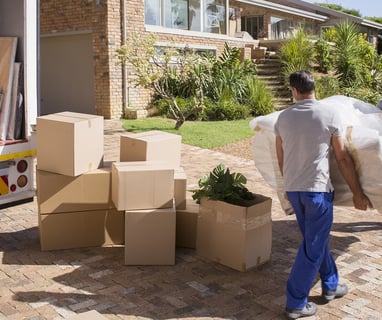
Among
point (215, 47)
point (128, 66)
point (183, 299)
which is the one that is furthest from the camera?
point (215, 47)

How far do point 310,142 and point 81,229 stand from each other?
2.43 meters

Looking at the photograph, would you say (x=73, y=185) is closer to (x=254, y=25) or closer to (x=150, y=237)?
(x=150, y=237)

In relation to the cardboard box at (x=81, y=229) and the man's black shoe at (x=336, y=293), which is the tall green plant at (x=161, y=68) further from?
the man's black shoe at (x=336, y=293)

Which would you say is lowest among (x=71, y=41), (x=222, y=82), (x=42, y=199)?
(x=42, y=199)

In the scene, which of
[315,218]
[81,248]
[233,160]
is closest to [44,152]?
[81,248]

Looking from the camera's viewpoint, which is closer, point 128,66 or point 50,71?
point 128,66

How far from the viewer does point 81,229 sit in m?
Answer: 5.09

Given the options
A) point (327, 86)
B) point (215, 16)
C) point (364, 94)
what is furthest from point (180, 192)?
point (215, 16)

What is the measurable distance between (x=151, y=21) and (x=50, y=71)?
346 cm

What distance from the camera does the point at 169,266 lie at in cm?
477

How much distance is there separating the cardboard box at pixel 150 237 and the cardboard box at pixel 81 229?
47 cm

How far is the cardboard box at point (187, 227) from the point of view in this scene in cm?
512

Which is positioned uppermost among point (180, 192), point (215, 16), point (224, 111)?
point (215, 16)

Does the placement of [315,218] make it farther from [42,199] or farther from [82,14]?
[82,14]
